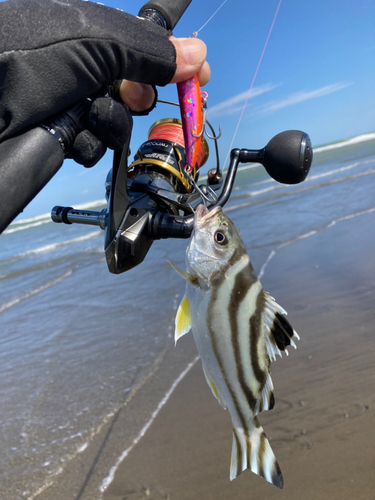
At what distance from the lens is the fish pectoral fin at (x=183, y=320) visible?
1.34 metres

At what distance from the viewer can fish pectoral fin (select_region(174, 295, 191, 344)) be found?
52.9 inches

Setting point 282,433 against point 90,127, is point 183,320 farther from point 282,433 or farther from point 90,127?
point 282,433

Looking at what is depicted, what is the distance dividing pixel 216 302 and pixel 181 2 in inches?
50.1

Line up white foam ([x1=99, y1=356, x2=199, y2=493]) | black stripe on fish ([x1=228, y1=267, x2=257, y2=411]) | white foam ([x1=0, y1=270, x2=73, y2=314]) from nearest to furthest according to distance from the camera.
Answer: black stripe on fish ([x1=228, y1=267, x2=257, y2=411]) → white foam ([x1=99, y1=356, x2=199, y2=493]) → white foam ([x1=0, y1=270, x2=73, y2=314])

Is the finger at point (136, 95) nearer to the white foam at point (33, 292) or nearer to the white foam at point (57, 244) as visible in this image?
the white foam at point (33, 292)

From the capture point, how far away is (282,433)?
2.66 m

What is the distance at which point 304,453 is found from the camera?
2.50 meters

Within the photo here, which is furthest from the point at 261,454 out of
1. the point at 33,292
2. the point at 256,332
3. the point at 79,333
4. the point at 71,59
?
the point at 33,292

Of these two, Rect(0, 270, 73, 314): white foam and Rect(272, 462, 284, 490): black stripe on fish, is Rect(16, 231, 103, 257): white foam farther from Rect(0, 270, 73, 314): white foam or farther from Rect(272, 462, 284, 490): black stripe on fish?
Rect(272, 462, 284, 490): black stripe on fish

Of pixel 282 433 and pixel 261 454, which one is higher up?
pixel 261 454

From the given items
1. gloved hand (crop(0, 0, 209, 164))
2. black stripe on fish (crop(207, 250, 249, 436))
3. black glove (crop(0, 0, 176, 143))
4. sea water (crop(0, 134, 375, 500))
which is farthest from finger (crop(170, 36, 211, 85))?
sea water (crop(0, 134, 375, 500))

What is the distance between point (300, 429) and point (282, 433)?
0.12m

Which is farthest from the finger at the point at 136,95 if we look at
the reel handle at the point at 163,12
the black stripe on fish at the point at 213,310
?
the black stripe on fish at the point at 213,310

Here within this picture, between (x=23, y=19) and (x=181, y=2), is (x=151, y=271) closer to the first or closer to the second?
(x=181, y=2)
